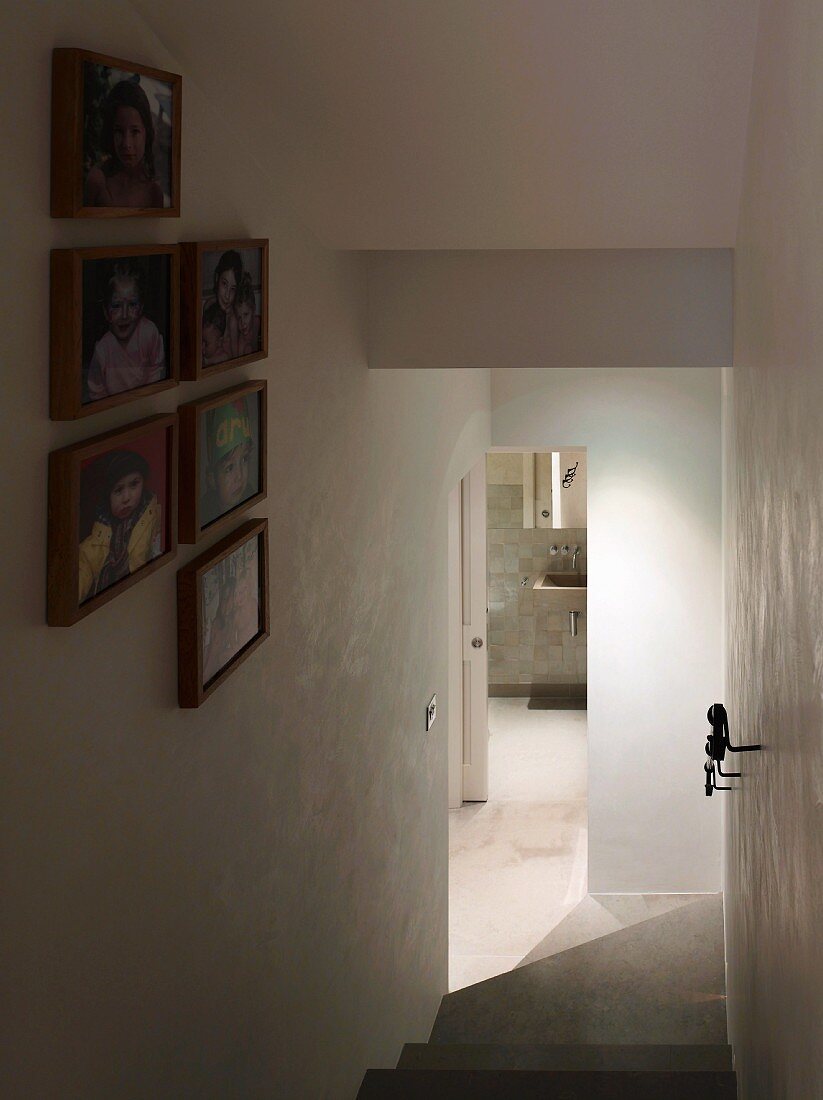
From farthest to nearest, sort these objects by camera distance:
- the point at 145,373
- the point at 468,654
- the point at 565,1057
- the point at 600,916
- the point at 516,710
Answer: the point at 516,710 < the point at 468,654 < the point at 600,916 < the point at 565,1057 < the point at 145,373

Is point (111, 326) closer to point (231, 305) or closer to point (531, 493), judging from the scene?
point (231, 305)

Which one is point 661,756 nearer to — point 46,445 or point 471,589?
point 471,589

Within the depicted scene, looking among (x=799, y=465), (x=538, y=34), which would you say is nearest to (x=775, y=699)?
(x=799, y=465)

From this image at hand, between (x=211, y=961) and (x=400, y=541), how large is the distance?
74.2 inches

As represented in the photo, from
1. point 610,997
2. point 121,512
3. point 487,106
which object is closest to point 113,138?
point 121,512

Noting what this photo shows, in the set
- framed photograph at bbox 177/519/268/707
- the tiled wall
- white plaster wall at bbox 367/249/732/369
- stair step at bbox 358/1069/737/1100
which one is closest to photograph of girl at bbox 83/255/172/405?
framed photograph at bbox 177/519/268/707

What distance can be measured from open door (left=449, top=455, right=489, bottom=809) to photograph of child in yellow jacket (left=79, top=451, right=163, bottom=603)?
16.7 feet

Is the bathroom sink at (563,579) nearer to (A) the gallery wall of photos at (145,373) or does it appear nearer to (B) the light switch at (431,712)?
(B) the light switch at (431,712)

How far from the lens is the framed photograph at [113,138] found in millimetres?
1108

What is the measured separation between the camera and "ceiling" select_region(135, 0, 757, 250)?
1.37 meters

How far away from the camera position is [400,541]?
344cm

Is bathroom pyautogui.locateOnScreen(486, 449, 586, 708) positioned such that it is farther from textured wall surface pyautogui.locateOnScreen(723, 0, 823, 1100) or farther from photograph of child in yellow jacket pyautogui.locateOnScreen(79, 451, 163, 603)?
photograph of child in yellow jacket pyautogui.locateOnScreen(79, 451, 163, 603)

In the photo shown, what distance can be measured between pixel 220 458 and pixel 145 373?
1.11ft

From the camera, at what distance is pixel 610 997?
4379 mm
